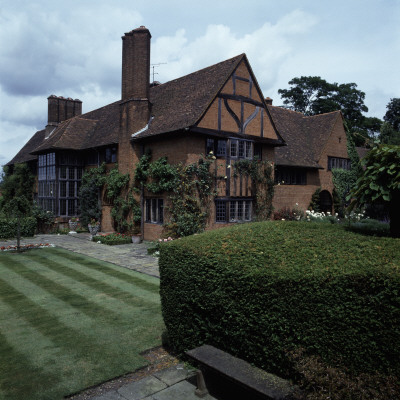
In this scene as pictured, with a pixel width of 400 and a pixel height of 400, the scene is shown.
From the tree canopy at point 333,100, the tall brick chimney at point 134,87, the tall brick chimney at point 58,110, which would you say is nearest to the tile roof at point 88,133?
the tall brick chimney at point 58,110

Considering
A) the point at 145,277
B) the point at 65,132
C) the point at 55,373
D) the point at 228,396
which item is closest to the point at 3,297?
the point at 145,277

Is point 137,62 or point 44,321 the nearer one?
point 44,321

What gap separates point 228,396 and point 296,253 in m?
2.23

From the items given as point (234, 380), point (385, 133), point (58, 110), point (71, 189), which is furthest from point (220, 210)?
point (58, 110)

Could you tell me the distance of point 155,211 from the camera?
734 inches

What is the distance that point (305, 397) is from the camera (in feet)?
12.3

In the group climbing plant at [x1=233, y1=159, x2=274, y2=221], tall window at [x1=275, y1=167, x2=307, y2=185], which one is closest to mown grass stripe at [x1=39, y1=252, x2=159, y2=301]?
climbing plant at [x1=233, y1=159, x2=274, y2=221]

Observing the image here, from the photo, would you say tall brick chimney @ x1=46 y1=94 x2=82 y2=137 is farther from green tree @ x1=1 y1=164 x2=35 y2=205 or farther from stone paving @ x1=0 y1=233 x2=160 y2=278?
stone paving @ x1=0 y1=233 x2=160 y2=278

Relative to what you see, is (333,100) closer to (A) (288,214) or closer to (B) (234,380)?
(A) (288,214)

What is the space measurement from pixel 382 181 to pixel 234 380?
3.44 m

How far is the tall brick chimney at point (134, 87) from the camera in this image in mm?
19188

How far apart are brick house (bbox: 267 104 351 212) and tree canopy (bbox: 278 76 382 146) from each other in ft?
68.2

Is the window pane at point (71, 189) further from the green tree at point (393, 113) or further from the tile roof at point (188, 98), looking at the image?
the green tree at point (393, 113)

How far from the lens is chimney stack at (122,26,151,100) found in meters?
19.1
